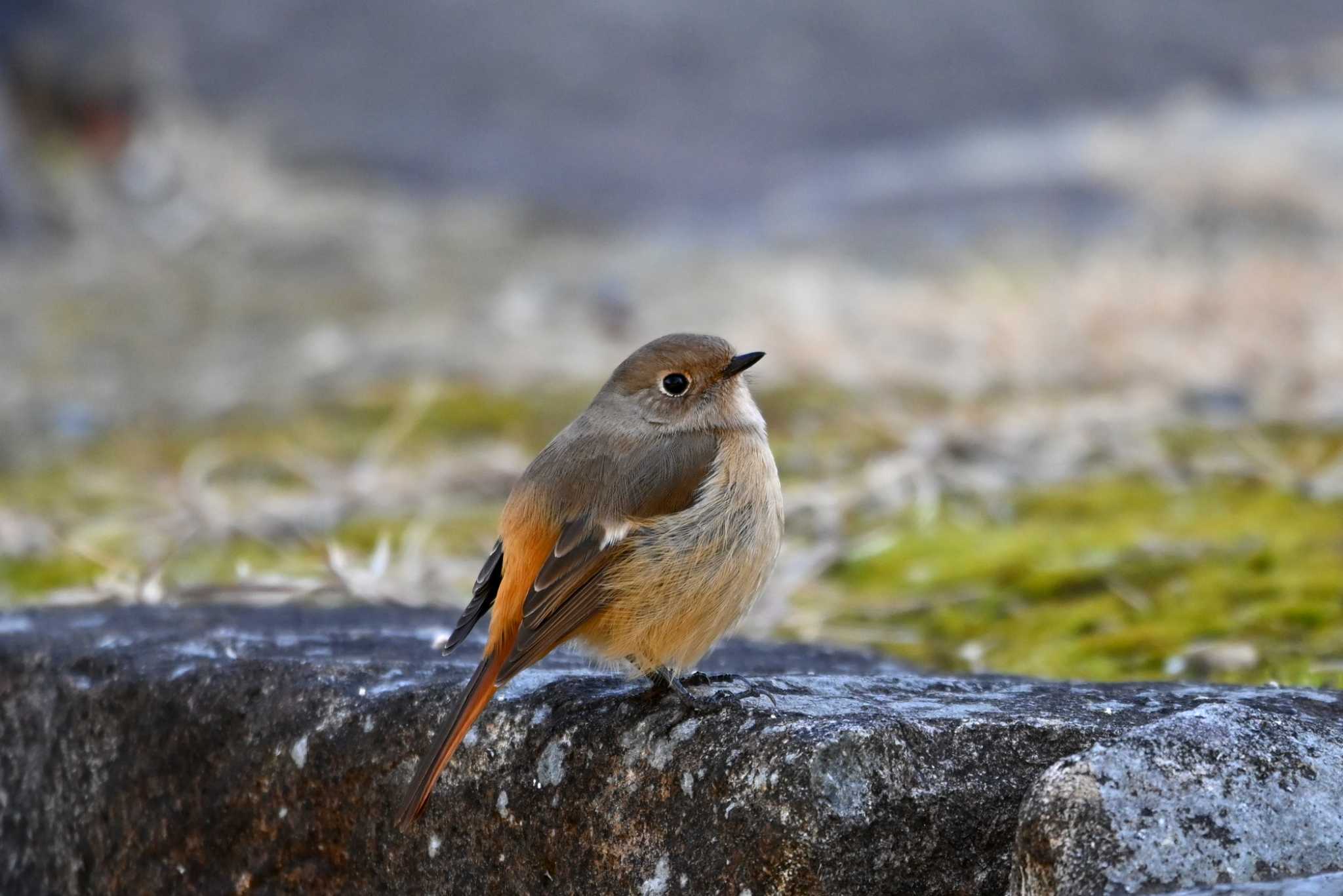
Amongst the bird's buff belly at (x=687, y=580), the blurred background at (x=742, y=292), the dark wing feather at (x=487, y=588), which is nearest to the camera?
the bird's buff belly at (x=687, y=580)

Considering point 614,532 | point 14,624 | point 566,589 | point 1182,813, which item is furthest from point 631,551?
point 14,624

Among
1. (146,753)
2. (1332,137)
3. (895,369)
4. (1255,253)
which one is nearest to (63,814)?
Result: (146,753)

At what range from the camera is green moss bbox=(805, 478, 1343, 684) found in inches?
144

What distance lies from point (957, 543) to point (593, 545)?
2212mm

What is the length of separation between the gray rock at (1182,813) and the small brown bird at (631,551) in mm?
813

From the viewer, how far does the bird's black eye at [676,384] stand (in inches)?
134

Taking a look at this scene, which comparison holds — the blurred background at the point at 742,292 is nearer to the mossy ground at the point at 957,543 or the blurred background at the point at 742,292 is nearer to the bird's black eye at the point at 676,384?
the mossy ground at the point at 957,543

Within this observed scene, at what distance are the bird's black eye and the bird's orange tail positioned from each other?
93cm

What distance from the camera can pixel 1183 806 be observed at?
2.05 m

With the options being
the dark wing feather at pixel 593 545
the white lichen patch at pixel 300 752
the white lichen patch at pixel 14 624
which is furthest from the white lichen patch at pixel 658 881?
the white lichen patch at pixel 14 624

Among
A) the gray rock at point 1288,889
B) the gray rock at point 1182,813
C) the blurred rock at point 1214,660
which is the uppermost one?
the blurred rock at point 1214,660

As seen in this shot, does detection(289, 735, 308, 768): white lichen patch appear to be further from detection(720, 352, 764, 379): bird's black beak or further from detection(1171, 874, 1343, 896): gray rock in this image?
detection(1171, 874, 1343, 896): gray rock

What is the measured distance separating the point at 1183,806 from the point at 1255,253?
7546 millimetres

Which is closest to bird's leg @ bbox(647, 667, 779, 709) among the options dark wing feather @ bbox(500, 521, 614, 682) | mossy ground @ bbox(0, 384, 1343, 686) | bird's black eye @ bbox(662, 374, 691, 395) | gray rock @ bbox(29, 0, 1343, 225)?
dark wing feather @ bbox(500, 521, 614, 682)
